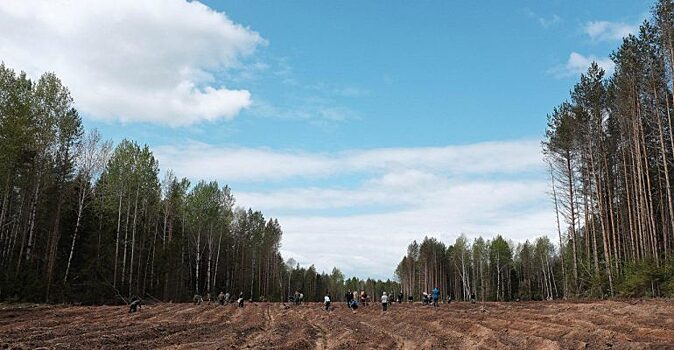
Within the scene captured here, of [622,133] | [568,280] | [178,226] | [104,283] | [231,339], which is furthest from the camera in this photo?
[178,226]

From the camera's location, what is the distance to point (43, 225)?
48156 mm

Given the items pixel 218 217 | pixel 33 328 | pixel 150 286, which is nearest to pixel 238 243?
pixel 218 217

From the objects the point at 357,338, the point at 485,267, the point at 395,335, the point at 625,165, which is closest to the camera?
the point at 357,338

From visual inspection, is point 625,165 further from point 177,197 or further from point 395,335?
point 177,197

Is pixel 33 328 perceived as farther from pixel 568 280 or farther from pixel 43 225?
pixel 568 280

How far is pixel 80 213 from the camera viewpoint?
42.8 meters

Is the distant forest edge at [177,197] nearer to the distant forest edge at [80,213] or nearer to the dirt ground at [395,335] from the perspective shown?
the distant forest edge at [80,213]

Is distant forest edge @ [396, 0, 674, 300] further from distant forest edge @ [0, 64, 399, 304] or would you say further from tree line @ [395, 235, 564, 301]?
tree line @ [395, 235, 564, 301]

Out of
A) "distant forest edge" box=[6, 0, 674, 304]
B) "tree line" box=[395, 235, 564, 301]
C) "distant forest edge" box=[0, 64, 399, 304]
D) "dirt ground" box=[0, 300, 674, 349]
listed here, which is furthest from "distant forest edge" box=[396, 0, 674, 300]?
"tree line" box=[395, 235, 564, 301]

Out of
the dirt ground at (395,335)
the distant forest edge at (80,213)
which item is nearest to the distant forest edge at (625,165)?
the dirt ground at (395,335)

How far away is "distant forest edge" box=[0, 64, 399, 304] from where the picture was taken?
35438 millimetres

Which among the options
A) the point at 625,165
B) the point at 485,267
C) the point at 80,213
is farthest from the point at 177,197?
the point at 485,267

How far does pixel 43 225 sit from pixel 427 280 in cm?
8792

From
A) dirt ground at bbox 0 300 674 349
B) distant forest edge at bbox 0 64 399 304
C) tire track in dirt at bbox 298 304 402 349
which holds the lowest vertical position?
tire track in dirt at bbox 298 304 402 349
